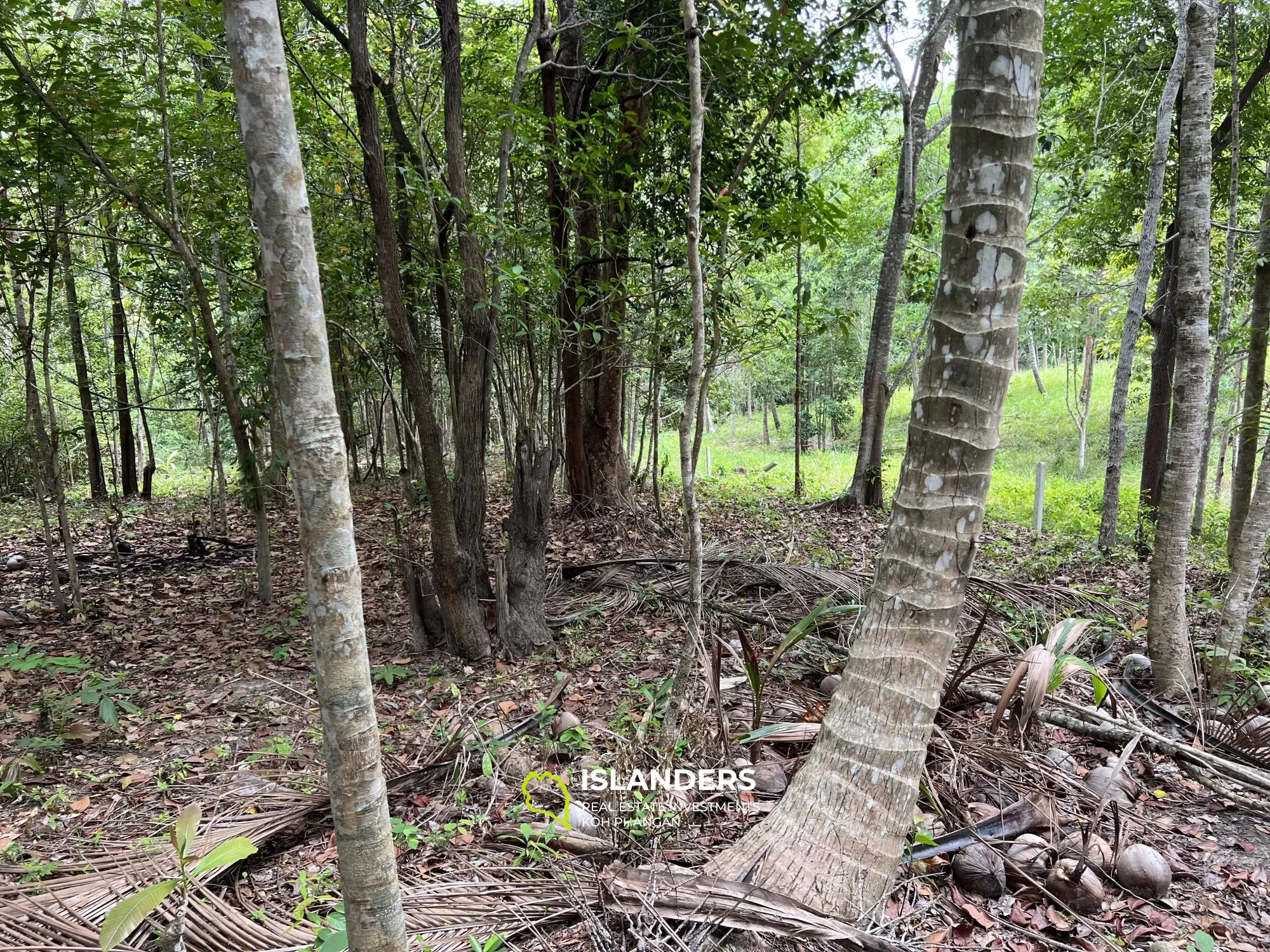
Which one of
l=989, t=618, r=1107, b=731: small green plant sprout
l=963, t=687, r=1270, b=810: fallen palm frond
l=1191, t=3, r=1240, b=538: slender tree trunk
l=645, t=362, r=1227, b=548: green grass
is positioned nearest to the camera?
l=989, t=618, r=1107, b=731: small green plant sprout

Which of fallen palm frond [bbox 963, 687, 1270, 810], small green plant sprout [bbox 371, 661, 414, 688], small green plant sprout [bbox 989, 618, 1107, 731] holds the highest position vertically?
small green plant sprout [bbox 989, 618, 1107, 731]

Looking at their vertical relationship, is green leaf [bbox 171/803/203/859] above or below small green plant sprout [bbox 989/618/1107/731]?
above

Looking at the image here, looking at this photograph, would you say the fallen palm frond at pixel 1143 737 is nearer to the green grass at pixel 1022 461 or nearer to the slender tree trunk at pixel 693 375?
the slender tree trunk at pixel 693 375

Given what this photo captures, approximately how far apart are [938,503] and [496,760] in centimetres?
215

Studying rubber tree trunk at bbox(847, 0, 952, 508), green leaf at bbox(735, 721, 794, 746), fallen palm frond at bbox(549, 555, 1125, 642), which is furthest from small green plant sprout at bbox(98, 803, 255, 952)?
rubber tree trunk at bbox(847, 0, 952, 508)

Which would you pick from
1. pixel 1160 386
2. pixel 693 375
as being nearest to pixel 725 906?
pixel 693 375

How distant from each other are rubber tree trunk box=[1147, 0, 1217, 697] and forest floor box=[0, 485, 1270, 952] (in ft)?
1.59

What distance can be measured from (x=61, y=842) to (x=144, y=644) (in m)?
2.62

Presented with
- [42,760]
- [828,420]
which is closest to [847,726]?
[42,760]

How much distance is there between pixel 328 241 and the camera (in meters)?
6.96

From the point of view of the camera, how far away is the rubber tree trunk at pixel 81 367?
566cm

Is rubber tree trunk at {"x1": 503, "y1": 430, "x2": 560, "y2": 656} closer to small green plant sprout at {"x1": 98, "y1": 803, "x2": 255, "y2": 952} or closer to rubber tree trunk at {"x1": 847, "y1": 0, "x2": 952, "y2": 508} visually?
small green plant sprout at {"x1": 98, "y1": 803, "x2": 255, "y2": 952}

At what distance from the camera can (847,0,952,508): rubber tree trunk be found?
839 centimetres

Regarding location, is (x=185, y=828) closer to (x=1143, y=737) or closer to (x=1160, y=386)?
(x=1143, y=737)
